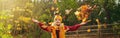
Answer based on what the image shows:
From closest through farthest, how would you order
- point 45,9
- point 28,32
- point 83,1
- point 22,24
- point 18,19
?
point 18,19, point 22,24, point 28,32, point 45,9, point 83,1

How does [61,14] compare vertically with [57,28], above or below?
above

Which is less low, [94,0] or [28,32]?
[94,0]

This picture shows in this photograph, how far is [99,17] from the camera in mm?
20203

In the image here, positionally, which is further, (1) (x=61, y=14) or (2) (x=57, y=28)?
(1) (x=61, y=14)

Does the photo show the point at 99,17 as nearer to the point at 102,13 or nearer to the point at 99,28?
the point at 102,13

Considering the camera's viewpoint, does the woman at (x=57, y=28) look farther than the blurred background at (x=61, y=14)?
No

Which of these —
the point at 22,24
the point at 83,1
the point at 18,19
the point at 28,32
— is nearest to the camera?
the point at 18,19

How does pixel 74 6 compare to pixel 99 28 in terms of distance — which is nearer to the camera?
pixel 99 28

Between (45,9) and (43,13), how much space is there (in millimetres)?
757

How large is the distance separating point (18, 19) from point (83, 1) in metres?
7.71

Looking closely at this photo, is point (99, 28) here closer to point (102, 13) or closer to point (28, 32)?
point (102, 13)

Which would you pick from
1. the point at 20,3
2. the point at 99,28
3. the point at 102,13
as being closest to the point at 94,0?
the point at 102,13

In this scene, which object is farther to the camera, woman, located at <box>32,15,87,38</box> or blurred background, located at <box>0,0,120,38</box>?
blurred background, located at <box>0,0,120,38</box>

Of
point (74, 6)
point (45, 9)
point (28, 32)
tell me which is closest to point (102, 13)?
point (74, 6)
